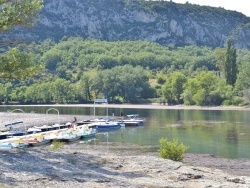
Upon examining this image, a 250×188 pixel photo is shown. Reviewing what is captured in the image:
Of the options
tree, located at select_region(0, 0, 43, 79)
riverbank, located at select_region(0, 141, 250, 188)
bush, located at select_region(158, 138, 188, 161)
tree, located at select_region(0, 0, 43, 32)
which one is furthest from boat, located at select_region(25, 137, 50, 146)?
tree, located at select_region(0, 0, 43, 32)

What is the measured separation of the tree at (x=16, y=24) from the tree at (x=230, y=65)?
138 meters

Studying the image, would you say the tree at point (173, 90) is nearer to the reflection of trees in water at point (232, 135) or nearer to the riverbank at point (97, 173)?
the reflection of trees in water at point (232, 135)

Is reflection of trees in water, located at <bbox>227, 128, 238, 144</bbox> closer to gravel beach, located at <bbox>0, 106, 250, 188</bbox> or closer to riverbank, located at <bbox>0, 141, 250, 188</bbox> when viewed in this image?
gravel beach, located at <bbox>0, 106, 250, 188</bbox>

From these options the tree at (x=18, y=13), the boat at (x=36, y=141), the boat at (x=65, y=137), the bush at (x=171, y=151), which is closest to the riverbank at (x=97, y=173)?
the bush at (x=171, y=151)

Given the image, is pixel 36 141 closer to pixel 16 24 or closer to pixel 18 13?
pixel 16 24

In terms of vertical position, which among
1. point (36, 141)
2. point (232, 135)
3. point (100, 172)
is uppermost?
point (100, 172)

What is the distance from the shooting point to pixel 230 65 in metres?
167

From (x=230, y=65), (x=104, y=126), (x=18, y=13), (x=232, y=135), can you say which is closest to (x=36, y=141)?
(x=232, y=135)

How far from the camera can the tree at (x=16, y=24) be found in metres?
31.9

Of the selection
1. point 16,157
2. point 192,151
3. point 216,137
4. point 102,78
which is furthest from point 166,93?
point 16,157

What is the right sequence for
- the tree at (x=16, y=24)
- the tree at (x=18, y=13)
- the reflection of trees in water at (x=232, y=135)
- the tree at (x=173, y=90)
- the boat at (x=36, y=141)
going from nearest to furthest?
the tree at (x=18, y=13) → the tree at (x=16, y=24) → the boat at (x=36, y=141) → the reflection of trees in water at (x=232, y=135) → the tree at (x=173, y=90)

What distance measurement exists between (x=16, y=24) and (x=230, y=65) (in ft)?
466

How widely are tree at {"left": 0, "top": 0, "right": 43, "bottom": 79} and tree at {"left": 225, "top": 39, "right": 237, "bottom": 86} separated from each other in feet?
453

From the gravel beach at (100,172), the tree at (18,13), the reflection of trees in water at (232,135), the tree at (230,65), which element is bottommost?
the reflection of trees in water at (232,135)
